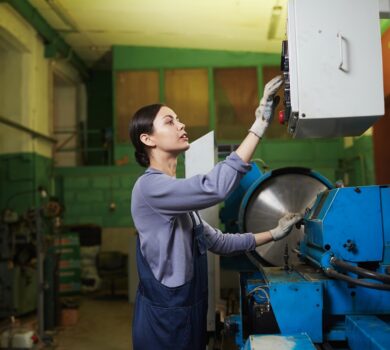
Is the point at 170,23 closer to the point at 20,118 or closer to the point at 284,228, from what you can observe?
the point at 20,118

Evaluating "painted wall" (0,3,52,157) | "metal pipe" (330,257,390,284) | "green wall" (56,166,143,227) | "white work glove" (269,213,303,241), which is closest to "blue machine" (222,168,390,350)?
"metal pipe" (330,257,390,284)

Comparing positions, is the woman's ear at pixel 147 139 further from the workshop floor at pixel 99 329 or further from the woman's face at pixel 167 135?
the workshop floor at pixel 99 329

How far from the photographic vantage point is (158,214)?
1.19 metres

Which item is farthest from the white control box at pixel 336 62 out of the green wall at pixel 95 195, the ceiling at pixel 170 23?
the green wall at pixel 95 195

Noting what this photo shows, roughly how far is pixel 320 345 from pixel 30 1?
451 cm

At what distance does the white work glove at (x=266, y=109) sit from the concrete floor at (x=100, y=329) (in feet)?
8.85

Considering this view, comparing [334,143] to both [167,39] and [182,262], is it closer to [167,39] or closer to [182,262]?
[167,39]

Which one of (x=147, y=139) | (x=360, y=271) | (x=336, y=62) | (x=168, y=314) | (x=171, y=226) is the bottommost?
(x=168, y=314)

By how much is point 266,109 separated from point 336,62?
9.7 inches

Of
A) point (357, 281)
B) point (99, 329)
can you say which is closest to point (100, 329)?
point (99, 329)

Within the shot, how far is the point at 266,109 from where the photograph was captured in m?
1.22

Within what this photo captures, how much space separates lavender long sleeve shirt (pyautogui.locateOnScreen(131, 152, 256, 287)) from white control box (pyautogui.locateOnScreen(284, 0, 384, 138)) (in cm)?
33

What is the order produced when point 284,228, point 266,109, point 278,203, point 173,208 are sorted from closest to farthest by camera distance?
point 173,208, point 266,109, point 284,228, point 278,203

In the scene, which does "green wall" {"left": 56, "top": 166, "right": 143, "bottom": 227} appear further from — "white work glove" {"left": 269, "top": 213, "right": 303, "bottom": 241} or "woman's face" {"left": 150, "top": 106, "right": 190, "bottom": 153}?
"woman's face" {"left": 150, "top": 106, "right": 190, "bottom": 153}
